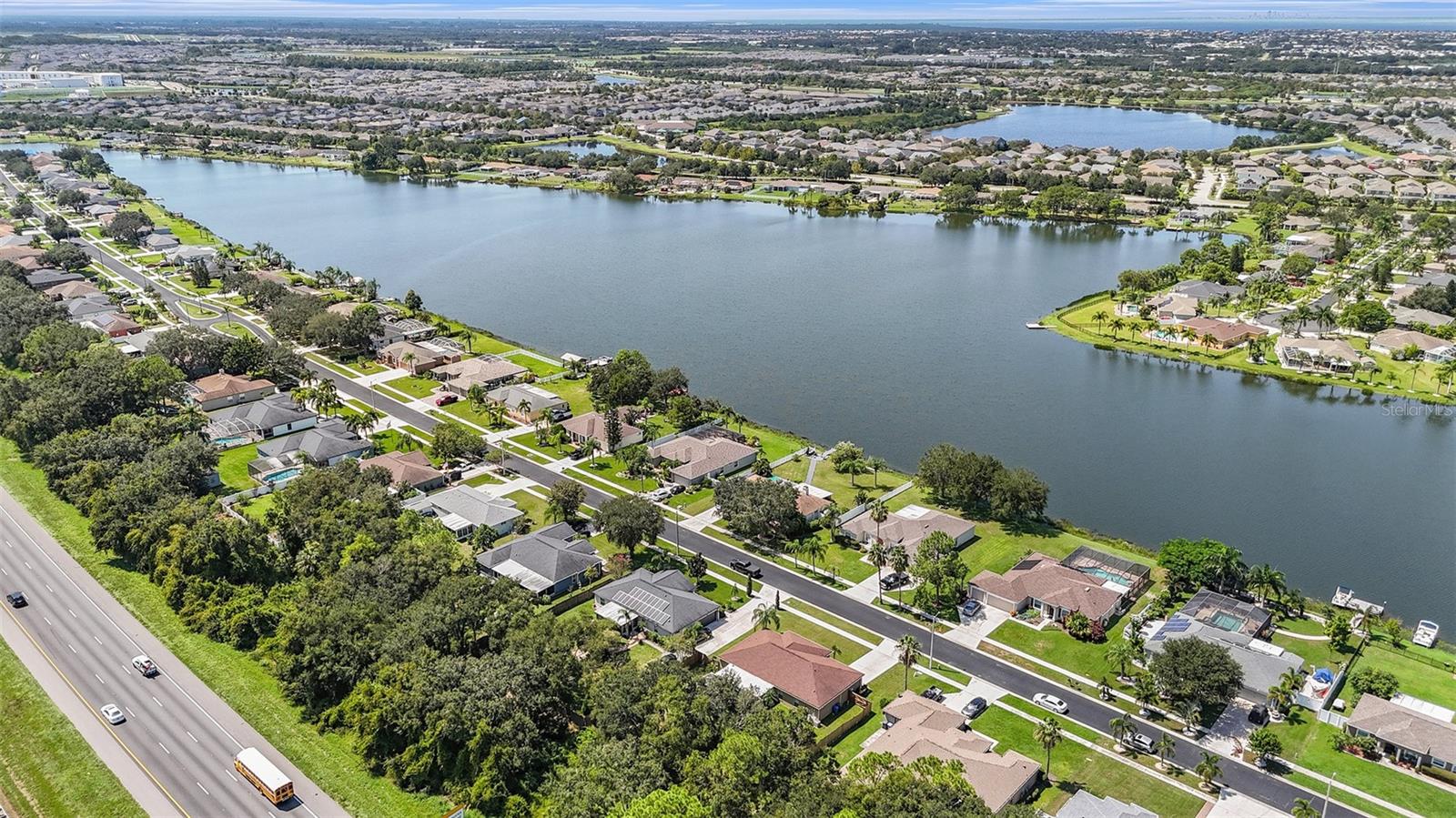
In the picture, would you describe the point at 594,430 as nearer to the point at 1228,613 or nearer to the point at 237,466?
the point at 237,466

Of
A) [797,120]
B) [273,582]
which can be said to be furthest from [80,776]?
[797,120]

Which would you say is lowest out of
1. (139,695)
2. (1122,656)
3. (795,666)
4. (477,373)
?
(139,695)

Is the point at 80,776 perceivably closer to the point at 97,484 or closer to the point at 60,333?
the point at 97,484

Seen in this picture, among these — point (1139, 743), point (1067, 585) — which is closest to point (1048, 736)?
point (1139, 743)

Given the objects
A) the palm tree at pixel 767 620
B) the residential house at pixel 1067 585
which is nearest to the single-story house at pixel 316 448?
the palm tree at pixel 767 620

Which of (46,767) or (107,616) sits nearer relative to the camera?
(46,767)
